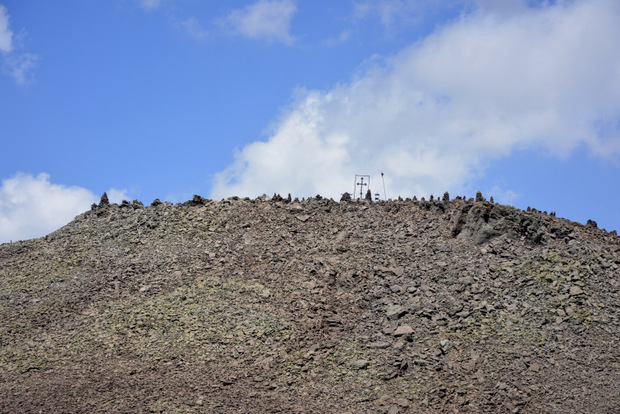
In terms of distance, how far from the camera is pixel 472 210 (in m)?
36.1

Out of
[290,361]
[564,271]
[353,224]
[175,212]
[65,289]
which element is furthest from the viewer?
[175,212]

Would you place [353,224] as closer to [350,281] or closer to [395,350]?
[350,281]

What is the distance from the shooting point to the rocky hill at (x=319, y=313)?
26.8 meters

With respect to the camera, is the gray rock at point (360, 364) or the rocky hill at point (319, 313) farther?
the gray rock at point (360, 364)

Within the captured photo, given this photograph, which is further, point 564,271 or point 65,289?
point 65,289

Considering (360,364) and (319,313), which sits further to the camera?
(319,313)

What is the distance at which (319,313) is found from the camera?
103 ft

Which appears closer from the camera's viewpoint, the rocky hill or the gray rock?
the rocky hill

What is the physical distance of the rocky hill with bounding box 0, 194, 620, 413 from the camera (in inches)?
1056

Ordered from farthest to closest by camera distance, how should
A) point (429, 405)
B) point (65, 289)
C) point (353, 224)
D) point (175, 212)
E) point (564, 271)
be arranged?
point (175, 212)
point (353, 224)
point (65, 289)
point (564, 271)
point (429, 405)

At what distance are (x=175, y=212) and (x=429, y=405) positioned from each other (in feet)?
65.8

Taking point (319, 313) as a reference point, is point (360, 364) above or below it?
below

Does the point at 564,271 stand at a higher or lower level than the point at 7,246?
lower

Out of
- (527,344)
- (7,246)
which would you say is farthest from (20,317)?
(527,344)
